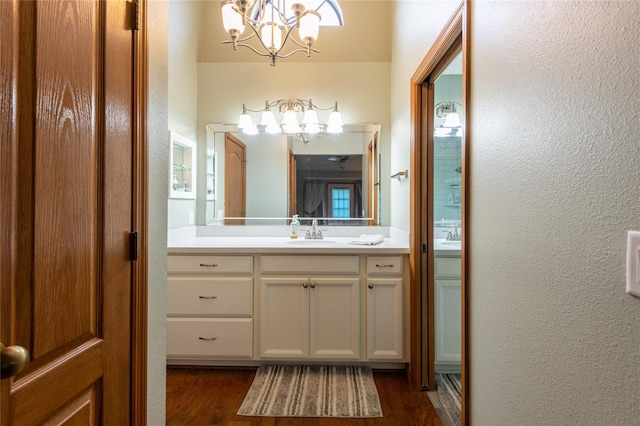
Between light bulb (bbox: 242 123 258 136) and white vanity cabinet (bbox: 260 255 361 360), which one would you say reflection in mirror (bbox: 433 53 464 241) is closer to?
white vanity cabinet (bbox: 260 255 361 360)

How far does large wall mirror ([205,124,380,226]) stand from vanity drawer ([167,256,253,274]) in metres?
0.69

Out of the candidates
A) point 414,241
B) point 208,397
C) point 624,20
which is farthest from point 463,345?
point 208,397

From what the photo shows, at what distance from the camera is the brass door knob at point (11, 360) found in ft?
1.78

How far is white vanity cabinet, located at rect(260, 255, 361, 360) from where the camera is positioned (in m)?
2.20

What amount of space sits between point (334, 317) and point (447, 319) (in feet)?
2.34

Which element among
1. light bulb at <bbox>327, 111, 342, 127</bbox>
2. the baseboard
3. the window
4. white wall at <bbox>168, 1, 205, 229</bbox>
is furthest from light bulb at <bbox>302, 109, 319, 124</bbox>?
the baseboard

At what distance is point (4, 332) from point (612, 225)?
1077 mm

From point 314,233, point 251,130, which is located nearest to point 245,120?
point 251,130

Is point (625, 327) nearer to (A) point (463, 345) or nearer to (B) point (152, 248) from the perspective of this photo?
(A) point (463, 345)

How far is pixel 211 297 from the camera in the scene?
7.27 feet

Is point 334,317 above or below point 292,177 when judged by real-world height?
below

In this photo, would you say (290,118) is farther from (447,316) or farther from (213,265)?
(447,316)

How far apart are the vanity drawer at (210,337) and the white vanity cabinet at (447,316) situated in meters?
1.22

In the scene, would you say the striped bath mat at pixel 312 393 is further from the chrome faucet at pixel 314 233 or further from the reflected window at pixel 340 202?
the reflected window at pixel 340 202
